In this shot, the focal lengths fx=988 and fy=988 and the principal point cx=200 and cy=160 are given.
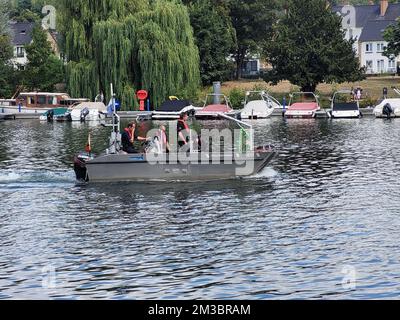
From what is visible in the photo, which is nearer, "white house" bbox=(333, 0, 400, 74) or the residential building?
"white house" bbox=(333, 0, 400, 74)

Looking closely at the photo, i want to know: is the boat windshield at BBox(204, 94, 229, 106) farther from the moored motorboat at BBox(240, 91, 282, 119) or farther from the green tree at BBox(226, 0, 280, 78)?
the green tree at BBox(226, 0, 280, 78)

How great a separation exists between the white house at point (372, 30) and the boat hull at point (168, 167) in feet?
320

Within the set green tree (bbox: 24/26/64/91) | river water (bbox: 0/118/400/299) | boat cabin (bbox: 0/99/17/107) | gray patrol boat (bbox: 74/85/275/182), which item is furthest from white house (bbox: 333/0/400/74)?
gray patrol boat (bbox: 74/85/275/182)

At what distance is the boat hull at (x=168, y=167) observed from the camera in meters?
39.8

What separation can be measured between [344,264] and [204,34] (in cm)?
8037

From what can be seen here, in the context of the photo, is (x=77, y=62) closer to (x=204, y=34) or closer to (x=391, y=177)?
(x=204, y=34)

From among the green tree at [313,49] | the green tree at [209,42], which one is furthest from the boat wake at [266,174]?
the green tree at [209,42]

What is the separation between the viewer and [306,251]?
27.8m

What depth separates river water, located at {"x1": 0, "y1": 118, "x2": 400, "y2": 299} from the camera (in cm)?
2434

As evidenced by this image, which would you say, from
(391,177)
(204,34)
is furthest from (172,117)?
(391,177)

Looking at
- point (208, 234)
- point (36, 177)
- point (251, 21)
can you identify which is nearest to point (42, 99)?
point (251, 21)

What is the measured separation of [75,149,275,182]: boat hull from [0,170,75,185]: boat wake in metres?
1.87
